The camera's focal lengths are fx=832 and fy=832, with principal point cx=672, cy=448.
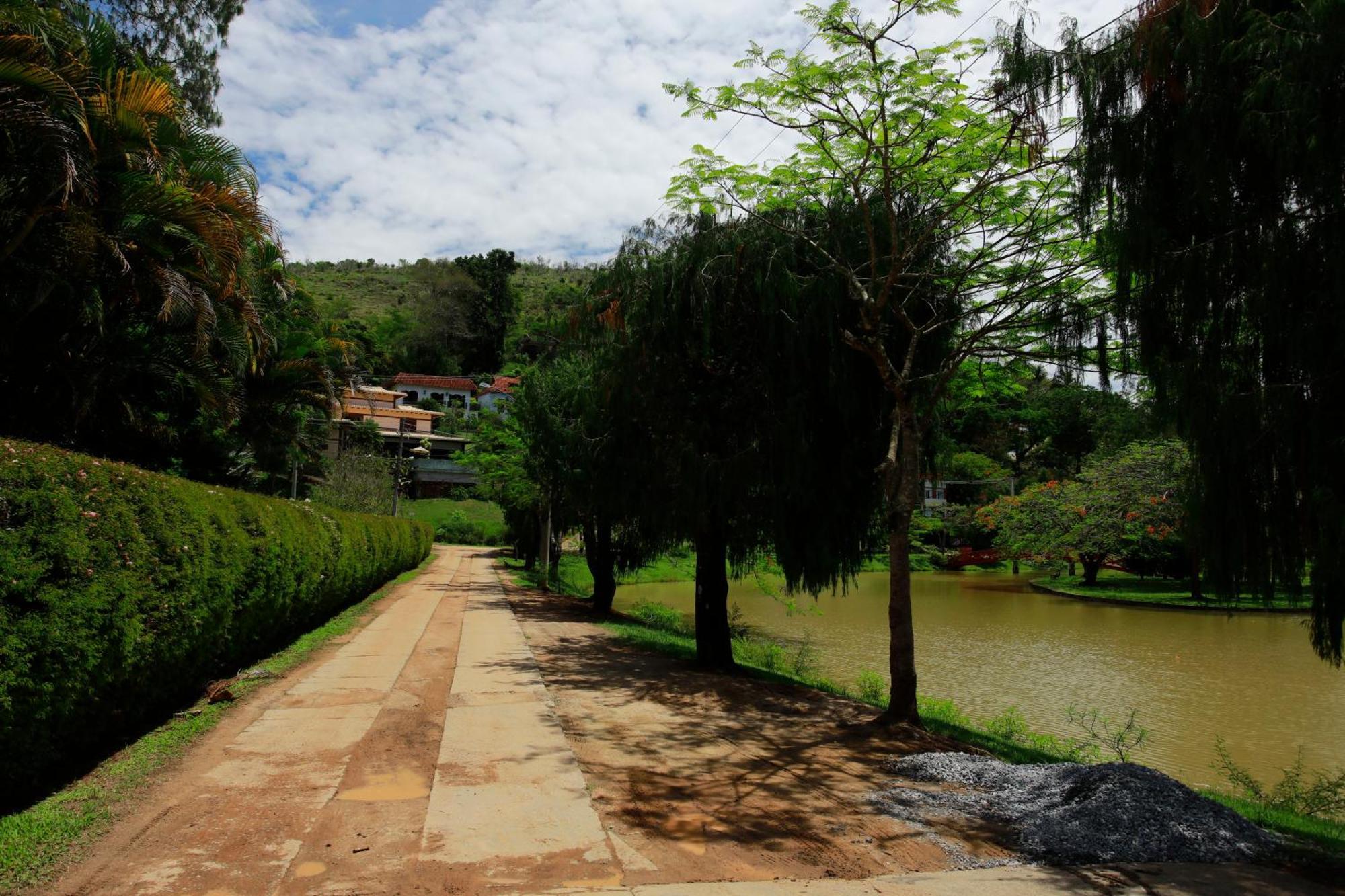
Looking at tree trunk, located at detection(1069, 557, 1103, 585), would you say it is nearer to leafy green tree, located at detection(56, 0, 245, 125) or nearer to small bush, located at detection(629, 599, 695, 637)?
small bush, located at detection(629, 599, 695, 637)

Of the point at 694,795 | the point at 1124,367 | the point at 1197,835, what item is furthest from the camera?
the point at 1124,367

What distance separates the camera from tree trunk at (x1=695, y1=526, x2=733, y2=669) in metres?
11.4

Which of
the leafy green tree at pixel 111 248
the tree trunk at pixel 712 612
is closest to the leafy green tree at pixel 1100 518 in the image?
the tree trunk at pixel 712 612

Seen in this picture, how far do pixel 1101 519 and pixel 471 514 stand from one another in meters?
43.0

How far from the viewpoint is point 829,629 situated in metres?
22.5

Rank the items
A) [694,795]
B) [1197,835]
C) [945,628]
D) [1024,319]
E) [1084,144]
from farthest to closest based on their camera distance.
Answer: [945,628]
[1024,319]
[1084,144]
[694,795]
[1197,835]

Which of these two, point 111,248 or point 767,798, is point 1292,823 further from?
point 111,248

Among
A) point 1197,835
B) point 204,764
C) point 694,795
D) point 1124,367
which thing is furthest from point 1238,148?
point 204,764

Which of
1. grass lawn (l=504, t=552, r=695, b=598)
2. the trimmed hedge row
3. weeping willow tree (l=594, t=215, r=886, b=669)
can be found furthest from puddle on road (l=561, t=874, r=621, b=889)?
grass lawn (l=504, t=552, r=695, b=598)

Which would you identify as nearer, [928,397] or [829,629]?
[928,397]

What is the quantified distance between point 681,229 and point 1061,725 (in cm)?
889

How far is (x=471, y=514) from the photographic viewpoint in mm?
59656

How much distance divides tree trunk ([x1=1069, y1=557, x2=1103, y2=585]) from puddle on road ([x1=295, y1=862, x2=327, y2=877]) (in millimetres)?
35598

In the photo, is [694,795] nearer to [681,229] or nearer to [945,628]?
[681,229]
